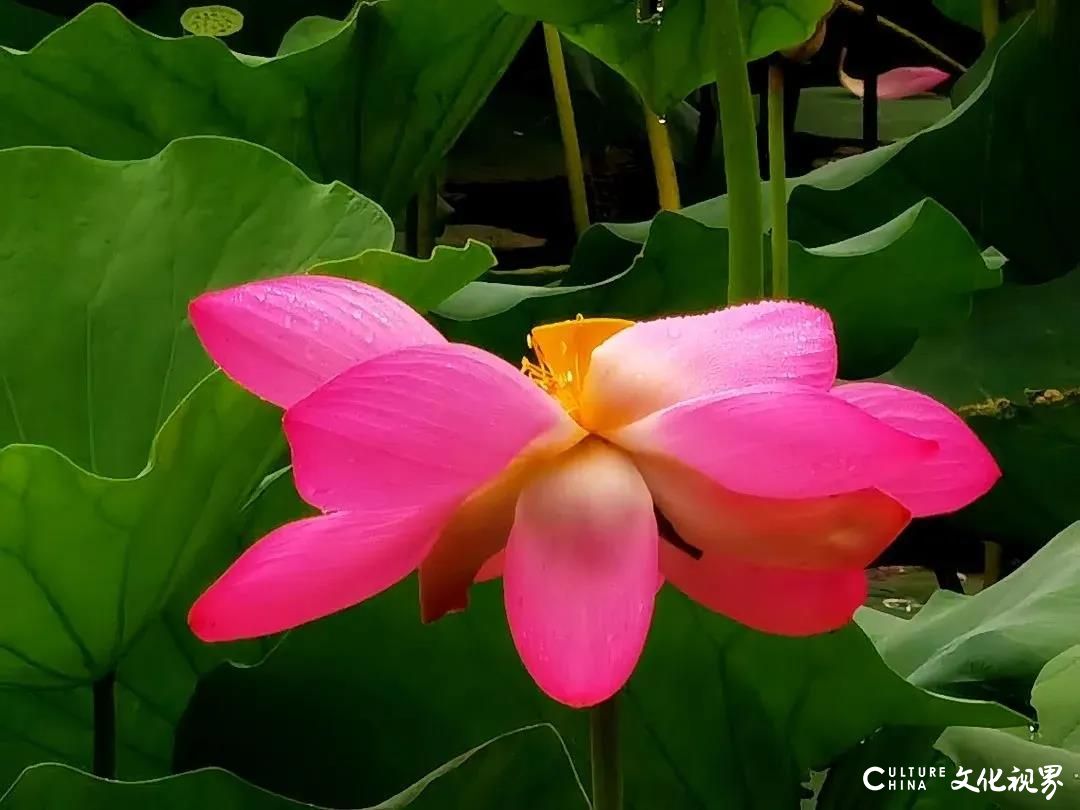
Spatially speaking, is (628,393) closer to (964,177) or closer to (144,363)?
(144,363)

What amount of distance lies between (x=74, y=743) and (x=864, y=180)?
622 millimetres

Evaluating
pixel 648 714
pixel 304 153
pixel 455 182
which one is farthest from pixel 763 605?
pixel 455 182

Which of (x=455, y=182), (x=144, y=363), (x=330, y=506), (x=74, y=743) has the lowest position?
(x=455, y=182)

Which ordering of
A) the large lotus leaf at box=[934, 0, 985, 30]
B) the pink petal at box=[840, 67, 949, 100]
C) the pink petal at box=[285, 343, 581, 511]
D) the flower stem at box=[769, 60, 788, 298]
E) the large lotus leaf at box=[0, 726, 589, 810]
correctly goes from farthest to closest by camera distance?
the large lotus leaf at box=[934, 0, 985, 30] < the pink petal at box=[840, 67, 949, 100] < the flower stem at box=[769, 60, 788, 298] < the large lotus leaf at box=[0, 726, 589, 810] < the pink petal at box=[285, 343, 581, 511]

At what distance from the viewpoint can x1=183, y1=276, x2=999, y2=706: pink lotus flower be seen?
18 centimetres

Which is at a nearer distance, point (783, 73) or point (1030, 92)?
point (783, 73)

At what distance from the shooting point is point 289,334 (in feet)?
0.65

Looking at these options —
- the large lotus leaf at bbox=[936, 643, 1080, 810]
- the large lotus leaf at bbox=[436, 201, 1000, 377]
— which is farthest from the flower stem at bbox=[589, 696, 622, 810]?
the large lotus leaf at bbox=[436, 201, 1000, 377]

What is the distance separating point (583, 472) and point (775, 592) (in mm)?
38

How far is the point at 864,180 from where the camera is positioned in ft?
2.86

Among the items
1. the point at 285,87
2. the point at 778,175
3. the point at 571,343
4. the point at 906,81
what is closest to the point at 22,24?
the point at 285,87

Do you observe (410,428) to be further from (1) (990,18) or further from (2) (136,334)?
(1) (990,18)

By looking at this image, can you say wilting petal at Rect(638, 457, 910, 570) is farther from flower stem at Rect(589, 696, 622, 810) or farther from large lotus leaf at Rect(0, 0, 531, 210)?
large lotus leaf at Rect(0, 0, 531, 210)

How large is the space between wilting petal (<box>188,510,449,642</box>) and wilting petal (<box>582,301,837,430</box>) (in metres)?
0.03
